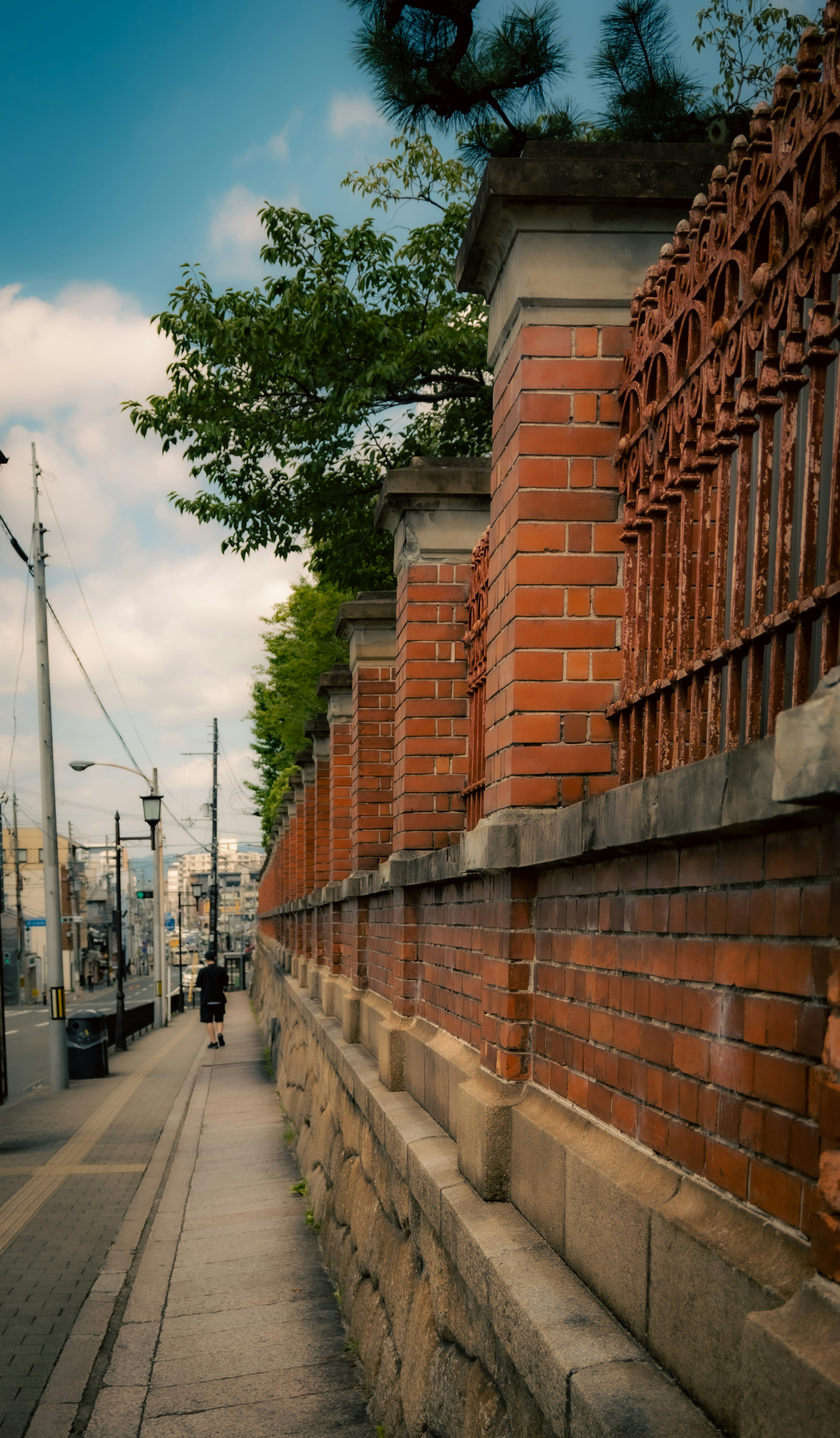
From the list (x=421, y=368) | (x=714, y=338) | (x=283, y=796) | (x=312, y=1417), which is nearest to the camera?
(x=714, y=338)

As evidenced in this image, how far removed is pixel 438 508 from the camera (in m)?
5.61

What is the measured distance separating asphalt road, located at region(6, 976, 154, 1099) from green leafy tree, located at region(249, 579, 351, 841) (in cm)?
710

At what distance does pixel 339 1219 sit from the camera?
22.0ft

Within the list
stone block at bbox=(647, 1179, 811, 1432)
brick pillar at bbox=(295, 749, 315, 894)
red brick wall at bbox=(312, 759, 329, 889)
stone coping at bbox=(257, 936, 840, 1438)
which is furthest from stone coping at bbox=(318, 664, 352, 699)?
stone block at bbox=(647, 1179, 811, 1432)

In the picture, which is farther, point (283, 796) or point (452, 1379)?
point (283, 796)

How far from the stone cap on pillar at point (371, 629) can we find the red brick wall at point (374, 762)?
62mm

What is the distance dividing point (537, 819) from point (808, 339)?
1491 mm

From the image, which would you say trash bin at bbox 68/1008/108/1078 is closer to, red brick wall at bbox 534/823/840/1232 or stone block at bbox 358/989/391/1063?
stone block at bbox 358/989/391/1063

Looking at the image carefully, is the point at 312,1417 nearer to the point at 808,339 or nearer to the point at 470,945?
the point at 470,945

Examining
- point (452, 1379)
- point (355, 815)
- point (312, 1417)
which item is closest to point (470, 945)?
point (452, 1379)

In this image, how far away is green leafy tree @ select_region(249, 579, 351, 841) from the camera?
96.1 ft

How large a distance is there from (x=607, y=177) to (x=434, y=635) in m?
2.46

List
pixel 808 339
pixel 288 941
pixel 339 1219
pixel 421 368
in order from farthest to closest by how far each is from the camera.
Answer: pixel 288 941 < pixel 421 368 < pixel 339 1219 < pixel 808 339

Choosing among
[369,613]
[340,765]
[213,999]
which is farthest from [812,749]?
[213,999]
